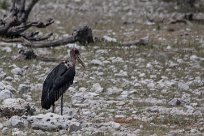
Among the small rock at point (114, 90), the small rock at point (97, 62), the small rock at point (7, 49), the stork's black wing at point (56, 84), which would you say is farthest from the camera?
the small rock at point (7, 49)


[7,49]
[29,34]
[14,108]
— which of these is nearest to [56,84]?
[14,108]

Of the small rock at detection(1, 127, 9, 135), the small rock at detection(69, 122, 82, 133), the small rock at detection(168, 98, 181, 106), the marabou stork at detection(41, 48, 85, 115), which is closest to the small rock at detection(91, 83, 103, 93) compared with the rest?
the small rock at detection(168, 98, 181, 106)

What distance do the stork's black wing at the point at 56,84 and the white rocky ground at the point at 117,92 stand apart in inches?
15.4

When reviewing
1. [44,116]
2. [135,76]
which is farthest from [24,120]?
[135,76]

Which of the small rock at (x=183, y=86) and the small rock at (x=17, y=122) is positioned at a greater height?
the small rock at (x=17, y=122)

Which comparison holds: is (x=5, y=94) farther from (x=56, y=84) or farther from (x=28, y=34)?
(x=28, y=34)

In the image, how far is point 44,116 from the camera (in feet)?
32.6

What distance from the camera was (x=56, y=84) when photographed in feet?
35.7

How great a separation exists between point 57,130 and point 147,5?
1781 cm

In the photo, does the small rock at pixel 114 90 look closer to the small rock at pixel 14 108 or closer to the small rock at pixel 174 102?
the small rock at pixel 174 102

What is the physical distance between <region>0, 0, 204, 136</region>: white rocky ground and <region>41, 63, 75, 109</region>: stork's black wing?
39cm

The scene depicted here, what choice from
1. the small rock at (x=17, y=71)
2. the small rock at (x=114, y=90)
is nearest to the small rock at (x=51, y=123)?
the small rock at (x=114, y=90)

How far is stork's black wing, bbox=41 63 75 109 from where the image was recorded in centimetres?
1069

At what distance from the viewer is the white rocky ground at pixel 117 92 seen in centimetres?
1016
